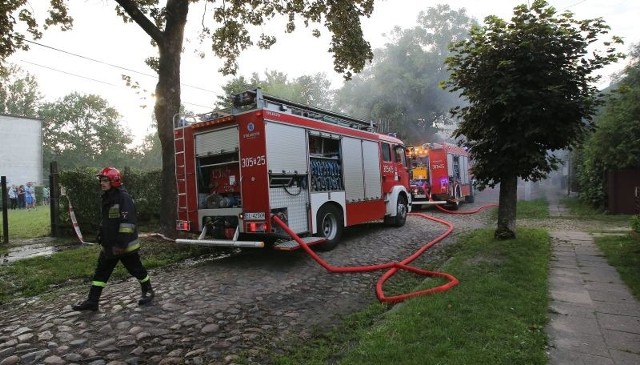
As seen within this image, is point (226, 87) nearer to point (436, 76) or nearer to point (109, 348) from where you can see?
point (436, 76)

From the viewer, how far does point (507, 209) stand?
28.7 feet

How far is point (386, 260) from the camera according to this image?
25.6 feet

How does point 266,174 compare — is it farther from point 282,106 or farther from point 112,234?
point 112,234

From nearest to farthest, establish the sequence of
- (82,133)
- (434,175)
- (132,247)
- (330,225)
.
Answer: (132,247)
(330,225)
(434,175)
(82,133)

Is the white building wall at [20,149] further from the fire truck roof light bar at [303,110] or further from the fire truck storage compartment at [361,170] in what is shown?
the fire truck storage compartment at [361,170]

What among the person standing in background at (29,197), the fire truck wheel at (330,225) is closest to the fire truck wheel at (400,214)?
the fire truck wheel at (330,225)

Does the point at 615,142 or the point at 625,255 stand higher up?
the point at 615,142

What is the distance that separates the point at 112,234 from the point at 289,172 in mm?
3377

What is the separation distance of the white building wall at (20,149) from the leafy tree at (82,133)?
20.7 metres

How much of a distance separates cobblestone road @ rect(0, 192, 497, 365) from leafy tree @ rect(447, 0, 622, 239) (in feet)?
11.8

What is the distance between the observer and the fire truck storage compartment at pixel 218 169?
7723 mm

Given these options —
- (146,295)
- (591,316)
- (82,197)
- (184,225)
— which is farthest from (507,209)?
(82,197)

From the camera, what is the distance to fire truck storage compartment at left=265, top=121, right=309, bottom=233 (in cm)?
722

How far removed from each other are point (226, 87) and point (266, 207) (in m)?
29.8
